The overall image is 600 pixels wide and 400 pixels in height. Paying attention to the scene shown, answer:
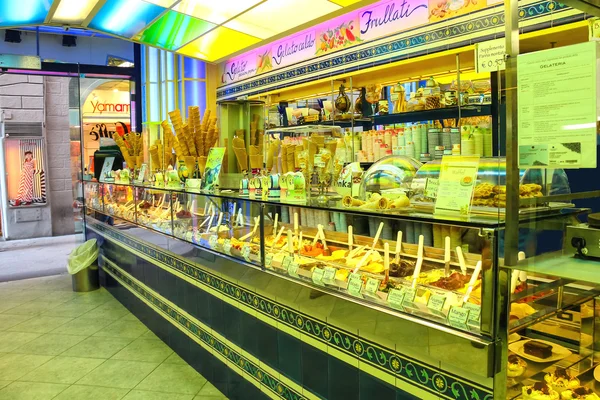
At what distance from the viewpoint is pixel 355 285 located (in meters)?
2.03

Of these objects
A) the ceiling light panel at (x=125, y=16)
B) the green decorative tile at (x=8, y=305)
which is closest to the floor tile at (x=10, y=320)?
the green decorative tile at (x=8, y=305)

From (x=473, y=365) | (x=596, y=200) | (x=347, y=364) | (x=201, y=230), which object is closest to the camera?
(x=473, y=365)

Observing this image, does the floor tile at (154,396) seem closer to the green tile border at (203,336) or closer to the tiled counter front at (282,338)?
the tiled counter front at (282,338)

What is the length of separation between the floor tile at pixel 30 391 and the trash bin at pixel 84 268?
8.79 feet

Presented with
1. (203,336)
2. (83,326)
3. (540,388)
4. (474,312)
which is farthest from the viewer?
(83,326)

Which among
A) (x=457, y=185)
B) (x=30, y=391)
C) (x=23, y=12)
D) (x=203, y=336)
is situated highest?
(x=23, y=12)

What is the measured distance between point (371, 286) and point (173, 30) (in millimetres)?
5319

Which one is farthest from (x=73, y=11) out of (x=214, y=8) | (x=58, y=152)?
(x=58, y=152)

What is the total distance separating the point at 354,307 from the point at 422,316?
1.21ft

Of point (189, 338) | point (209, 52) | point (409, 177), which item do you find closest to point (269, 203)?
point (409, 177)

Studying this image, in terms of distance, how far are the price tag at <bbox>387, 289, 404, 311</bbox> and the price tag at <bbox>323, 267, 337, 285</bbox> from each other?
39cm

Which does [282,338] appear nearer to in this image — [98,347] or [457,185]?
[457,185]

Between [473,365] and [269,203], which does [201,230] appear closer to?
[269,203]

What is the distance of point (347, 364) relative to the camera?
2189mm
